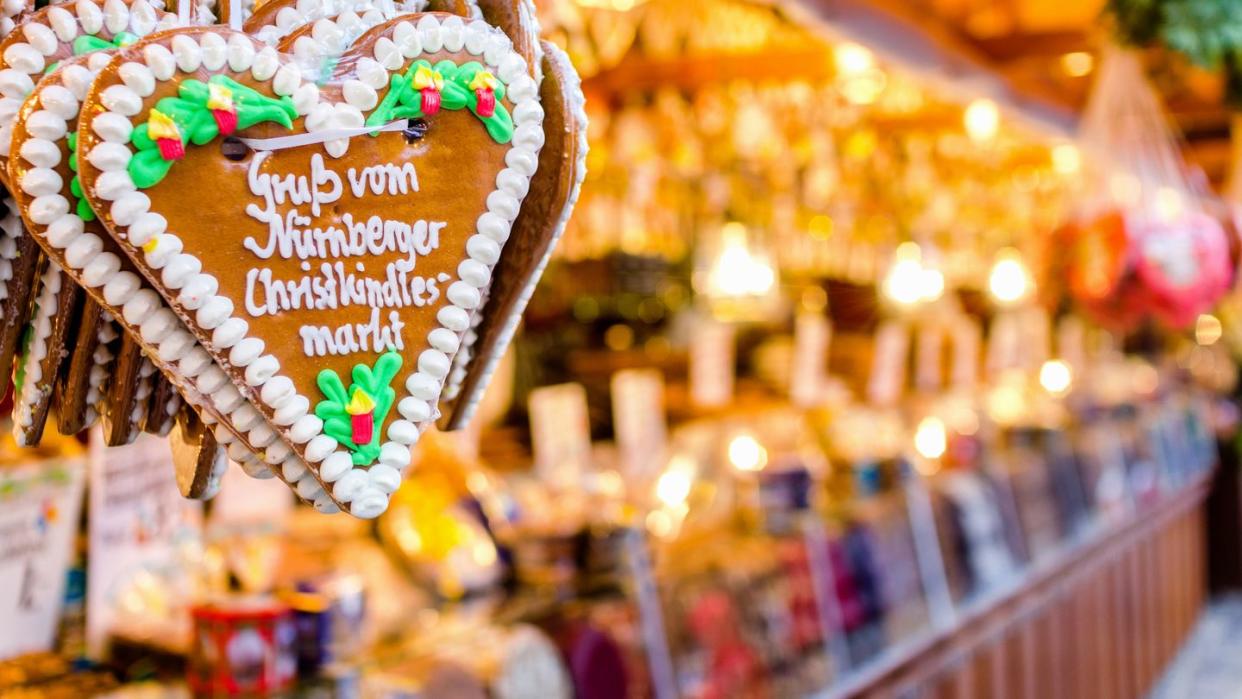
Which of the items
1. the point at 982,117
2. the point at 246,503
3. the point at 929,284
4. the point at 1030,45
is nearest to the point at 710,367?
the point at 982,117

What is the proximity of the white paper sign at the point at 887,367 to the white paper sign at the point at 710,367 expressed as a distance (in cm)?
76

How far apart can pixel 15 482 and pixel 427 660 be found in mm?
680

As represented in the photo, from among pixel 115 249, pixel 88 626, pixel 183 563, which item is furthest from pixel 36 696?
pixel 115 249

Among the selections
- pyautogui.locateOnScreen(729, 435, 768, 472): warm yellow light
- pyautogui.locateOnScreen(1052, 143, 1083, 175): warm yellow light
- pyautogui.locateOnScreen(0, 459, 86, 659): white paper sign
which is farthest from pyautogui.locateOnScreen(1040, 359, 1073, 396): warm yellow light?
pyautogui.locateOnScreen(0, 459, 86, 659): white paper sign

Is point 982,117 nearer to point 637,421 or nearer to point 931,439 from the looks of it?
point 931,439

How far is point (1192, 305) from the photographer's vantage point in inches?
130

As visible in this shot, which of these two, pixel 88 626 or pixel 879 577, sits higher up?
pixel 88 626

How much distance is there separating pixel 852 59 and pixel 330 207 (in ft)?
10.9

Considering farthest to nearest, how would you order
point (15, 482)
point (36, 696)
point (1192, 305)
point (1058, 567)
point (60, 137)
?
point (1058, 567) → point (1192, 305) → point (15, 482) → point (36, 696) → point (60, 137)

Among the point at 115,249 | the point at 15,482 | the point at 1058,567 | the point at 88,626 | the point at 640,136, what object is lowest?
the point at 1058,567

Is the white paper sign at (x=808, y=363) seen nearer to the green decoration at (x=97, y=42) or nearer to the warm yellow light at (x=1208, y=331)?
the green decoration at (x=97, y=42)

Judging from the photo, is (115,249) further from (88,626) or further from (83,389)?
(88,626)

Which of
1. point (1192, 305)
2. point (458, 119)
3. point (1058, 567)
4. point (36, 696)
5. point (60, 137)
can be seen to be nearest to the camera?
point (60, 137)

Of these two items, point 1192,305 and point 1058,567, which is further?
point 1058,567
